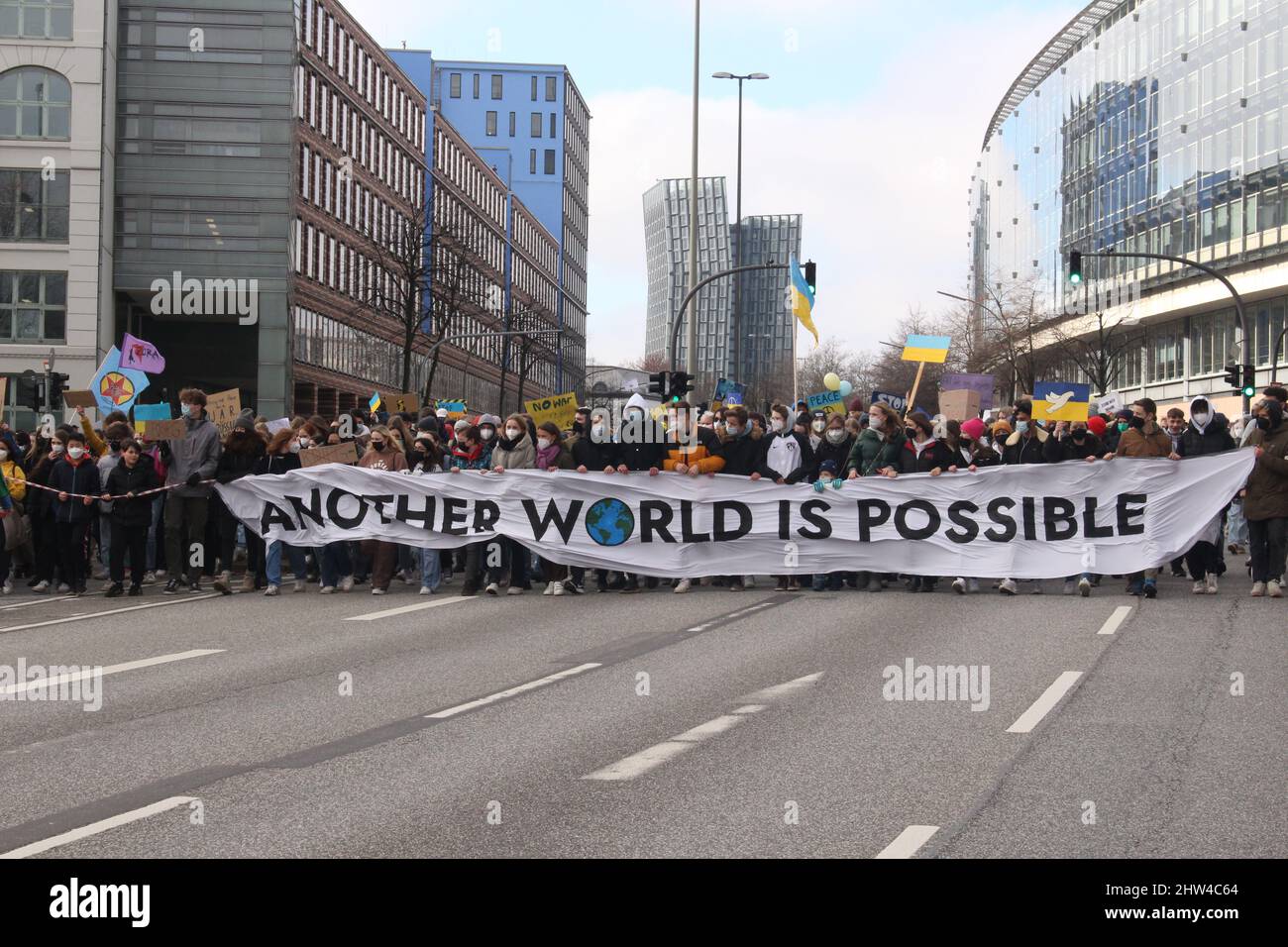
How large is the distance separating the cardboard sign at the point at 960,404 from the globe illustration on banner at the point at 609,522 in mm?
10719

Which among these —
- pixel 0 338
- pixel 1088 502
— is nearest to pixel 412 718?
pixel 1088 502

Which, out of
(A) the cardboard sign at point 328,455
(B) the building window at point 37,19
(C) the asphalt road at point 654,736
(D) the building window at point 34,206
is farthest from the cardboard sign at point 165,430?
(B) the building window at point 37,19

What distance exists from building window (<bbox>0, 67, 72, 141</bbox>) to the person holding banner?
163 feet

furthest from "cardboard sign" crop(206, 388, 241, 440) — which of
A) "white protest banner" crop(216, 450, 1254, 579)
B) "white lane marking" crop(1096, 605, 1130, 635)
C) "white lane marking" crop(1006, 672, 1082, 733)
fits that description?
"white lane marking" crop(1006, 672, 1082, 733)

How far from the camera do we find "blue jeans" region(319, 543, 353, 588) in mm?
18891

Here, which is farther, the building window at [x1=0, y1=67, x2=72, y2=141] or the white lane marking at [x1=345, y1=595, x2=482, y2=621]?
the building window at [x1=0, y1=67, x2=72, y2=141]

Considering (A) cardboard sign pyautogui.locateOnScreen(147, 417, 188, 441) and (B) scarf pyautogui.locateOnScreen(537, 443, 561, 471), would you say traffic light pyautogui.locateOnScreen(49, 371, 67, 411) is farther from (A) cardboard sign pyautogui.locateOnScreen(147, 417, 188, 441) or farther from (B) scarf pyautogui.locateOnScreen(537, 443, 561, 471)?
(B) scarf pyautogui.locateOnScreen(537, 443, 561, 471)

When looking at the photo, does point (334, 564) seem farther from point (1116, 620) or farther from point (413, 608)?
point (1116, 620)

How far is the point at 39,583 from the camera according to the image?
19578 mm

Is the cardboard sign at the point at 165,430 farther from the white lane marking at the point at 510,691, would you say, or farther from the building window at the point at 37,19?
the building window at the point at 37,19

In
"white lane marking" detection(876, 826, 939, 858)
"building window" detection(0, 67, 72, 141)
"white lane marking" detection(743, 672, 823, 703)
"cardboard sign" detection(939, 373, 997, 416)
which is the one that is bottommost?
"white lane marking" detection(876, 826, 939, 858)

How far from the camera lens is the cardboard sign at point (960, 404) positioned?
28.1m

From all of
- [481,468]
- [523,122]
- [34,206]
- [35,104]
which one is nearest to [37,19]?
[35,104]
